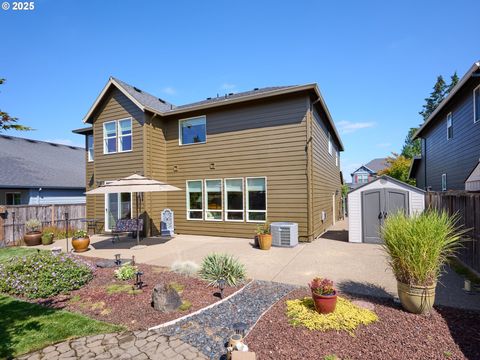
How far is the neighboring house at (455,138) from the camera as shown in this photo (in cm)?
945

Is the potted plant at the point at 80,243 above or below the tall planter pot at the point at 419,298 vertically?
below

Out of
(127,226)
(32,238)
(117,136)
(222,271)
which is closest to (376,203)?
(222,271)

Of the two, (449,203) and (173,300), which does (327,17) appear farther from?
(173,300)

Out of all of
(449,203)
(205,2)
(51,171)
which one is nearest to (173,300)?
(449,203)

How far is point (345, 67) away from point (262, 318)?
10.6 metres

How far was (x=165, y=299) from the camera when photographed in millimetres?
4289

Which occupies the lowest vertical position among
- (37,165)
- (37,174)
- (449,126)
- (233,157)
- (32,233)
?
(32,233)

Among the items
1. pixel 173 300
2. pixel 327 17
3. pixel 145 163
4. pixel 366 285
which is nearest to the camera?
pixel 173 300

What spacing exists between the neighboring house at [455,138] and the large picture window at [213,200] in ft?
28.3

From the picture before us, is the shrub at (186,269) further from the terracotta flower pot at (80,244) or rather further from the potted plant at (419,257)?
the terracotta flower pot at (80,244)

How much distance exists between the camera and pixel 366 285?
530 centimetres

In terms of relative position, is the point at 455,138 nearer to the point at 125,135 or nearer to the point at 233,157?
the point at 233,157

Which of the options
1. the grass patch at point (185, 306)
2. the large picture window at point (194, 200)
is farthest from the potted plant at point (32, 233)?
the grass patch at point (185, 306)

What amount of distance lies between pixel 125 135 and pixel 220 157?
509 centimetres
